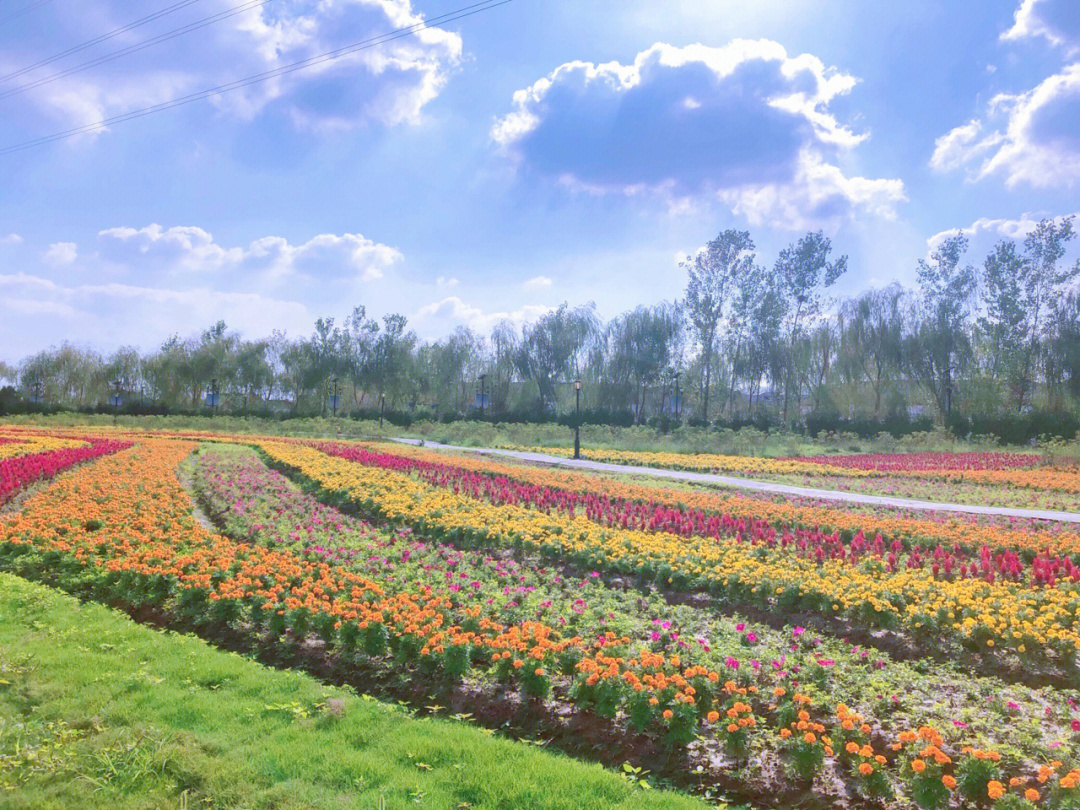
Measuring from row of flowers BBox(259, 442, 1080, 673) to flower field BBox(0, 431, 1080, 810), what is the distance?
0.10 feet

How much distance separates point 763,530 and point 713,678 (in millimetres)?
6244

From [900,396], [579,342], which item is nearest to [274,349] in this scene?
[579,342]

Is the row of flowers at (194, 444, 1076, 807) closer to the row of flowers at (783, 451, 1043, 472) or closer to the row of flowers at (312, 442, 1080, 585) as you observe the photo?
the row of flowers at (312, 442, 1080, 585)

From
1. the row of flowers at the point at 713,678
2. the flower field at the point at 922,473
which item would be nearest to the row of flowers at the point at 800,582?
the row of flowers at the point at 713,678

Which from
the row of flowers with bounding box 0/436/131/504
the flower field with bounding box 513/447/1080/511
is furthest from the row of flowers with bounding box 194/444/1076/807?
the flower field with bounding box 513/447/1080/511

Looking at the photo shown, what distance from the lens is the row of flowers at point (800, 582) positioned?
5.75 meters

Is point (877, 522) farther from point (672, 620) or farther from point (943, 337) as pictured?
point (943, 337)

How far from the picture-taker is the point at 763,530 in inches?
404

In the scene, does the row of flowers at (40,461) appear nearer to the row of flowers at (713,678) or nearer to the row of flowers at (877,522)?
the row of flowers at (713,678)

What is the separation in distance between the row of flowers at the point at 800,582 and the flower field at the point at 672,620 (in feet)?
0.10

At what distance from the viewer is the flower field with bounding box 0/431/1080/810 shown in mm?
4027

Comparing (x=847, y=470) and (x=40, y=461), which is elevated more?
(x=40, y=461)

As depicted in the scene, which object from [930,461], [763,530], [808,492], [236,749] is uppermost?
[930,461]

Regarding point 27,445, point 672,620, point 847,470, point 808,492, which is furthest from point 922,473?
point 27,445
